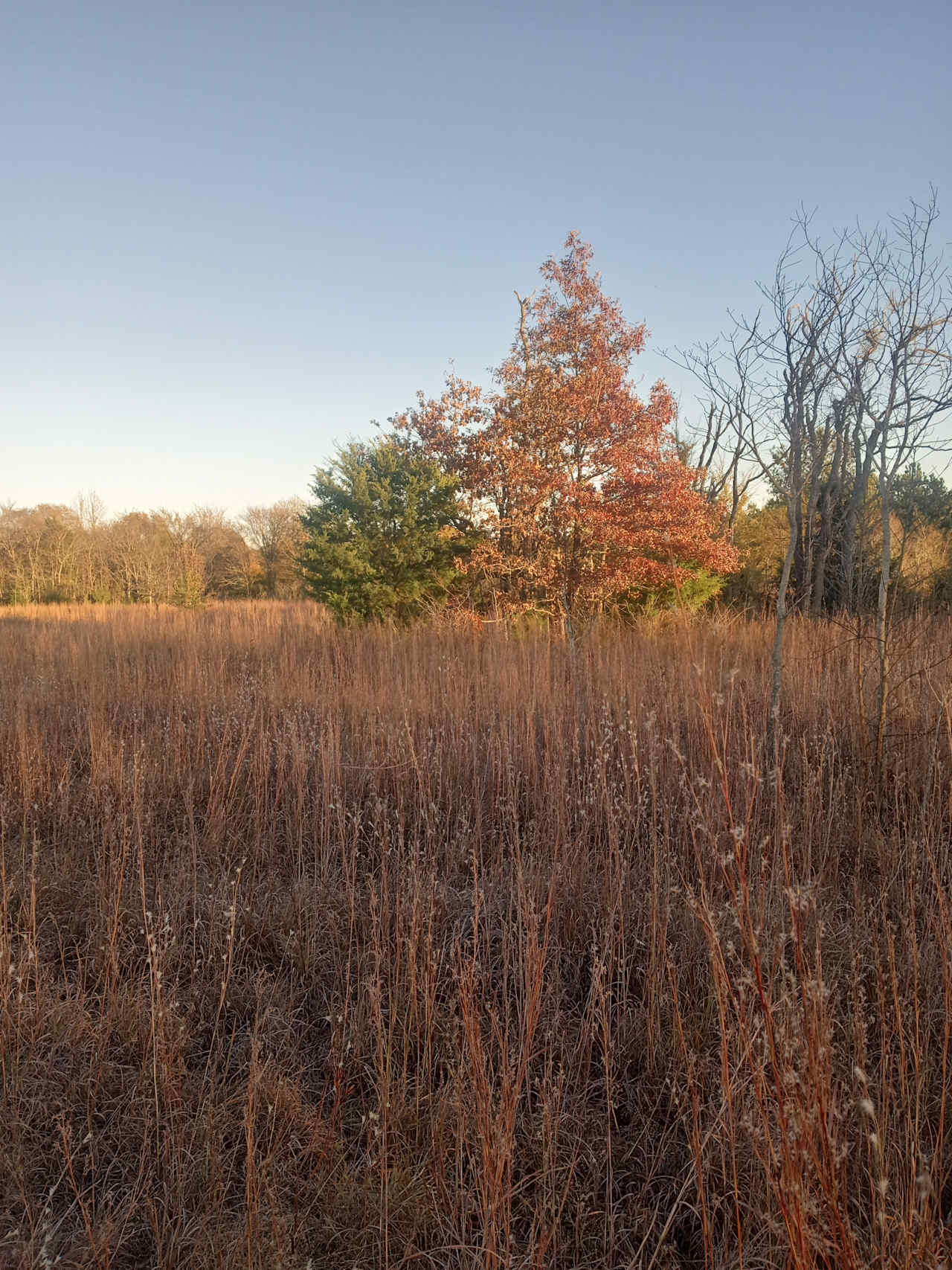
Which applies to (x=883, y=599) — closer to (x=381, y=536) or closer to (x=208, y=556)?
(x=381, y=536)

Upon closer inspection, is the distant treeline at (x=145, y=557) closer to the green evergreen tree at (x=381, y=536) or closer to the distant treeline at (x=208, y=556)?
the distant treeline at (x=208, y=556)

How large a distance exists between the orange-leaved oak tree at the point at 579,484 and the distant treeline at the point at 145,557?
30.4 ft

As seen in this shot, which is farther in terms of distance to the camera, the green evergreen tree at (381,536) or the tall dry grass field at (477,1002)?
the green evergreen tree at (381,536)

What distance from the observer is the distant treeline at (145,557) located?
21.0 metres

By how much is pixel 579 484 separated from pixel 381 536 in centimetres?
330

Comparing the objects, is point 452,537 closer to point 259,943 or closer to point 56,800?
point 56,800

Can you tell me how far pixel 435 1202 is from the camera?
1572 millimetres

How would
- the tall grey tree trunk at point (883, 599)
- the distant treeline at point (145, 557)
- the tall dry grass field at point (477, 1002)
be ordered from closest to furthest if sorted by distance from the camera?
the tall dry grass field at point (477, 1002) < the tall grey tree trunk at point (883, 599) < the distant treeline at point (145, 557)

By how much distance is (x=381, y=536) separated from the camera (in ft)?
37.1

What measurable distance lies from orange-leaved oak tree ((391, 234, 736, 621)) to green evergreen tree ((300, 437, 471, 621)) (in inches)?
27.5

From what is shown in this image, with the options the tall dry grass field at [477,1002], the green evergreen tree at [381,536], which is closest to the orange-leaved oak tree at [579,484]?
the green evergreen tree at [381,536]

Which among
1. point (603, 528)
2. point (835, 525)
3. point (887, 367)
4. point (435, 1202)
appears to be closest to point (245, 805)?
point (435, 1202)

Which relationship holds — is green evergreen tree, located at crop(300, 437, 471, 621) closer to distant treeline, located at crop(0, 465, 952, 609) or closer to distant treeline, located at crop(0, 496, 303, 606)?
distant treeline, located at crop(0, 465, 952, 609)

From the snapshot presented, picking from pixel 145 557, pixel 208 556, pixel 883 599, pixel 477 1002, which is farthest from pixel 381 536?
pixel 208 556
